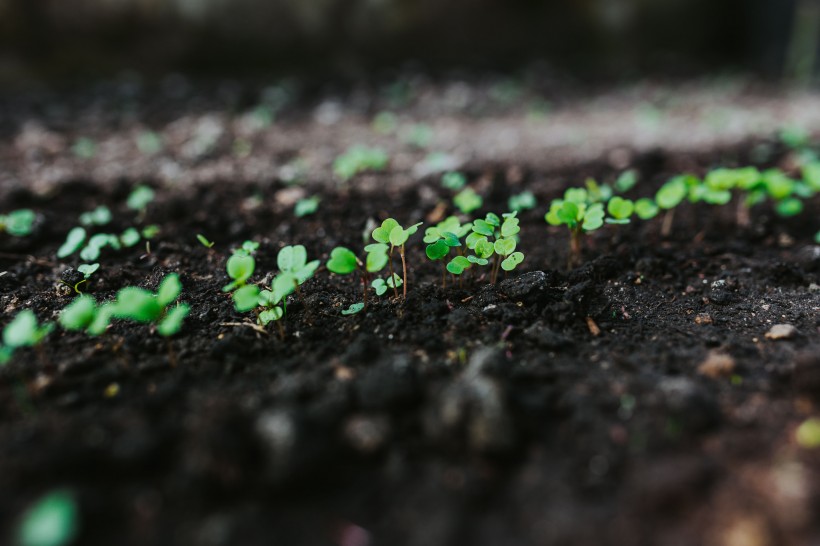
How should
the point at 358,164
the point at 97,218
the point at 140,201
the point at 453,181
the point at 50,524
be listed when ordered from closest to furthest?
1. the point at 50,524
2. the point at 97,218
3. the point at 140,201
4. the point at 453,181
5. the point at 358,164

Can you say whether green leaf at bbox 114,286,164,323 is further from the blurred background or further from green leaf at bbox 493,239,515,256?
the blurred background

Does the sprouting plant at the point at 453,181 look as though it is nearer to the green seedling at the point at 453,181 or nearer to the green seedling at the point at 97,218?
the green seedling at the point at 453,181

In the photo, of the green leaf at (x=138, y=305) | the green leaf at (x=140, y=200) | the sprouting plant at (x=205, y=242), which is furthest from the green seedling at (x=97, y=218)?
the green leaf at (x=138, y=305)

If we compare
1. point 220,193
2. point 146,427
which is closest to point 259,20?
point 220,193

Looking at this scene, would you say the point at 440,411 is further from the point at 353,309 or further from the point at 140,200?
the point at 140,200

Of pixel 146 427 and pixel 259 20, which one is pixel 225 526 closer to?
pixel 146 427

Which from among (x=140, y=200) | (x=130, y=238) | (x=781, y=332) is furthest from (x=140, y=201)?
(x=781, y=332)

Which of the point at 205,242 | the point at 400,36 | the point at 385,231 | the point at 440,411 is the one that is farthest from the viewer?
the point at 400,36
